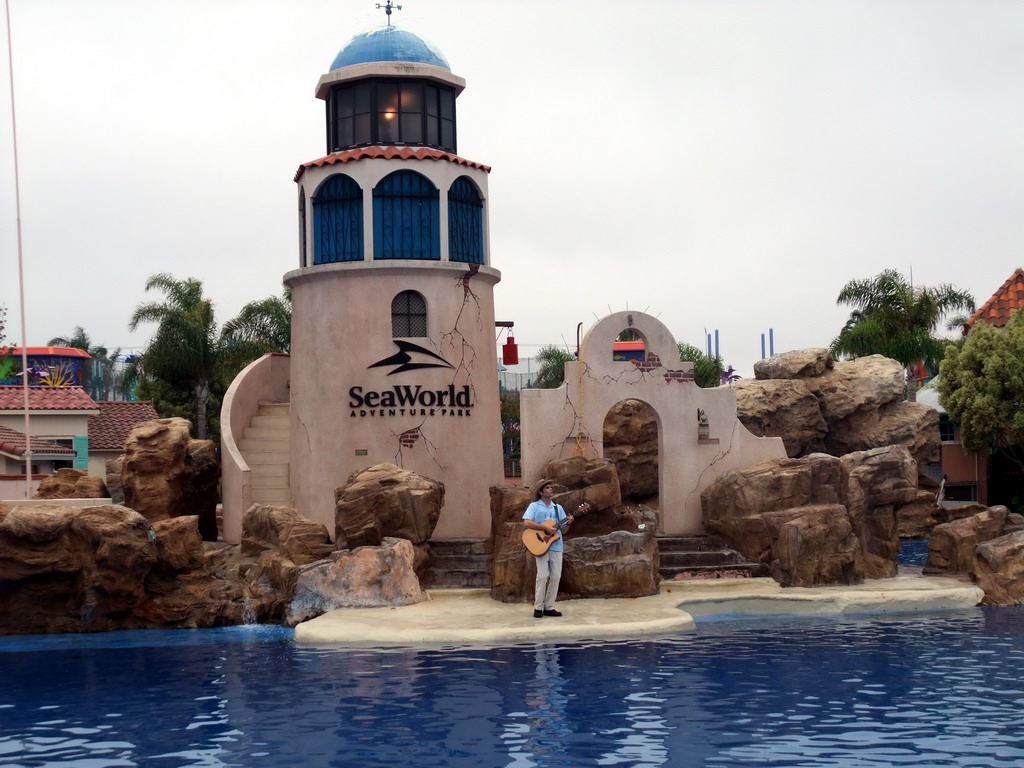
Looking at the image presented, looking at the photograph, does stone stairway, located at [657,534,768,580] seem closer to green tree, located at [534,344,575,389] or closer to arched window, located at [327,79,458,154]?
arched window, located at [327,79,458,154]

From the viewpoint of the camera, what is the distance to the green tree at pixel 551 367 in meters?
51.4

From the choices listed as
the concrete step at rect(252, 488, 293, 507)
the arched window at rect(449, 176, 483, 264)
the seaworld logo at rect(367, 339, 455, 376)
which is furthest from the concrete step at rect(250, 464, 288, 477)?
the arched window at rect(449, 176, 483, 264)

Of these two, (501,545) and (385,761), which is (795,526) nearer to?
(501,545)

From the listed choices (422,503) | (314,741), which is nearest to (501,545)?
(422,503)

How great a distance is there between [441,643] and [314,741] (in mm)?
4933

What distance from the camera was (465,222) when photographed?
945 inches

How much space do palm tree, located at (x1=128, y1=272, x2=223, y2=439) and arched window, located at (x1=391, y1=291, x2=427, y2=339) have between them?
66.1 feet

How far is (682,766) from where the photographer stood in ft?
32.2

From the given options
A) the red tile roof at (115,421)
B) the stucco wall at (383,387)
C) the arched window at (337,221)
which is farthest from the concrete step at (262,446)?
the red tile roof at (115,421)

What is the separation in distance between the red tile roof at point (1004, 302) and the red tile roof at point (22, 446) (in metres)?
26.5

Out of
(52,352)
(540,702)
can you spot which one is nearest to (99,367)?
(52,352)

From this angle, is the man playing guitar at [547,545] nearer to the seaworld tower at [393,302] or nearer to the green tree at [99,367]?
the seaworld tower at [393,302]

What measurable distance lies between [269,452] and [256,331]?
1868cm

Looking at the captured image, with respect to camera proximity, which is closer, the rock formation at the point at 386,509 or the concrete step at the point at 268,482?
the rock formation at the point at 386,509
